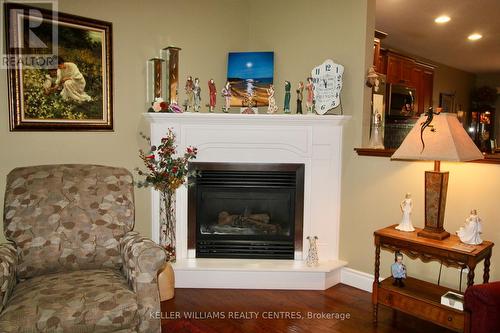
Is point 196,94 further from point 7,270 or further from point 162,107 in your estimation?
point 7,270

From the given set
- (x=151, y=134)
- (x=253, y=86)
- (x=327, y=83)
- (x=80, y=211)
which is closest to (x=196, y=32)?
(x=253, y=86)

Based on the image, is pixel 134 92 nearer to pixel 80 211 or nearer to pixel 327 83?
pixel 80 211

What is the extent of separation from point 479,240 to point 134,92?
105 inches

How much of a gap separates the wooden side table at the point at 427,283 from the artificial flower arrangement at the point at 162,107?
1.77 meters

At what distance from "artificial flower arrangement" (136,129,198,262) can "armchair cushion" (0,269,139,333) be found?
3.48ft

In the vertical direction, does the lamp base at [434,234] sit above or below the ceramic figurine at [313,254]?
above

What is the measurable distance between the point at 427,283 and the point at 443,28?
11.7ft

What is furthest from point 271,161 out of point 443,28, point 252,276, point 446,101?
point 446,101

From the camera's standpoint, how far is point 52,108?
273cm

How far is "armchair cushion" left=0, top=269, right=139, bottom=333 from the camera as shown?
166 centimetres

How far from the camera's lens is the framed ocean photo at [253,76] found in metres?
3.46

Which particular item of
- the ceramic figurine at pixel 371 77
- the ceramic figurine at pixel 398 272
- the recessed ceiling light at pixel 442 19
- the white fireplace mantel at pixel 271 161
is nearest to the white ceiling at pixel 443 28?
the recessed ceiling light at pixel 442 19

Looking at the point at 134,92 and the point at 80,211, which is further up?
the point at 134,92

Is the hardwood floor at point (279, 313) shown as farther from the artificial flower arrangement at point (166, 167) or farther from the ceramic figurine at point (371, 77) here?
the ceramic figurine at point (371, 77)
